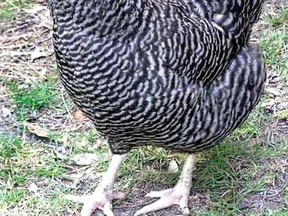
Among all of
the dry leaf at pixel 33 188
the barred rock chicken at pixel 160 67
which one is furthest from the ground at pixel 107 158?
the barred rock chicken at pixel 160 67

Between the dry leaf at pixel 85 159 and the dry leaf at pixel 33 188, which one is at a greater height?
the dry leaf at pixel 85 159

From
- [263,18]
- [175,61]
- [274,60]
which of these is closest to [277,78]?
[274,60]

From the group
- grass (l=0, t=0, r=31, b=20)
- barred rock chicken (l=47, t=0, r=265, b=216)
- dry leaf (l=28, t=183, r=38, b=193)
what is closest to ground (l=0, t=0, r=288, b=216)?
dry leaf (l=28, t=183, r=38, b=193)

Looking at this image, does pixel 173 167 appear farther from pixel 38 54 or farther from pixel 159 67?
pixel 38 54

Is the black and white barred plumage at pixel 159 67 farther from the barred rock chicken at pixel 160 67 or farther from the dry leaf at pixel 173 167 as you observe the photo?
the dry leaf at pixel 173 167

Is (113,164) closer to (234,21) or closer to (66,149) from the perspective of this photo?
(66,149)

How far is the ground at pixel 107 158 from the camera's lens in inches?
162

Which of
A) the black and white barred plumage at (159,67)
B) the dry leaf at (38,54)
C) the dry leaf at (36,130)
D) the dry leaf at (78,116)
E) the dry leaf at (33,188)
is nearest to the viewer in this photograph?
the black and white barred plumage at (159,67)

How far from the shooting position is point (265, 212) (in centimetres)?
399

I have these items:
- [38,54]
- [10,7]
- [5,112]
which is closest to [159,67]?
[5,112]

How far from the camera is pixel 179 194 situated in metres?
4.10

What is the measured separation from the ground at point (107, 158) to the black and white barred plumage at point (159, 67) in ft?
1.32

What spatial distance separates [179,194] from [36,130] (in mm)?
920

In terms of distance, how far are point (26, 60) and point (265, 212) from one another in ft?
6.04
